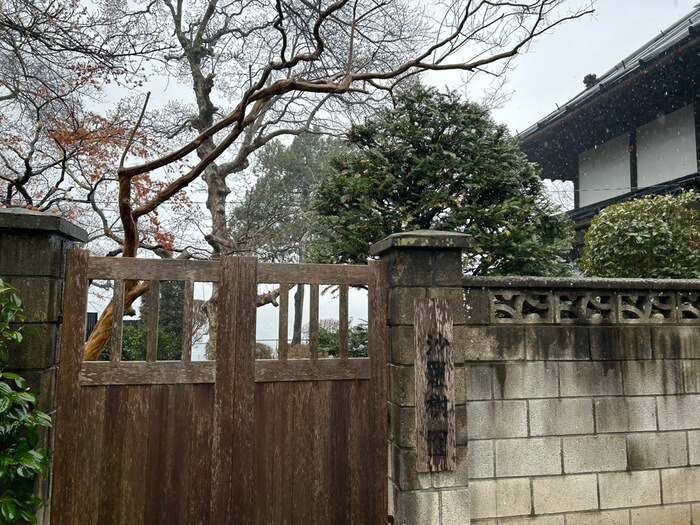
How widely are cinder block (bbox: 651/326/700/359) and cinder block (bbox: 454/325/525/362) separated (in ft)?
4.07

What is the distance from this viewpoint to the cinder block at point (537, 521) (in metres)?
3.67

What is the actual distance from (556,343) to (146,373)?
3.20 metres

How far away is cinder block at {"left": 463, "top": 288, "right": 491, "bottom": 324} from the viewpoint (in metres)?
Answer: 3.74

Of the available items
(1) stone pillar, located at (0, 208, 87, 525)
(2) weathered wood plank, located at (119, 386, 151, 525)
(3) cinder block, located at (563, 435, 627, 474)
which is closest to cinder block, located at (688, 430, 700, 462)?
(3) cinder block, located at (563, 435, 627, 474)

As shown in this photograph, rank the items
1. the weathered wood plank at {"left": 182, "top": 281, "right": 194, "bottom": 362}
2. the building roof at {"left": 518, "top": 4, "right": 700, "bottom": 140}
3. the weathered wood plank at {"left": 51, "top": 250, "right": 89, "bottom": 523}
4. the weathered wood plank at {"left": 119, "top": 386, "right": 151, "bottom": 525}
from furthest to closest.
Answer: the building roof at {"left": 518, "top": 4, "right": 700, "bottom": 140}, the weathered wood plank at {"left": 182, "top": 281, "right": 194, "bottom": 362}, the weathered wood plank at {"left": 119, "top": 386, "right": 151, "bottom": 525}, the weathered wood plank at {"left": 51, "top": 250, "right": 89, "bottom": 523}

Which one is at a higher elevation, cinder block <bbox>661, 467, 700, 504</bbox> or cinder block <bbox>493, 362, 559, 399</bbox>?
cinder block <bbox>493, 362, 559, 399</bbox>

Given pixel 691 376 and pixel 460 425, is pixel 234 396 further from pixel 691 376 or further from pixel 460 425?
pixel 691 376

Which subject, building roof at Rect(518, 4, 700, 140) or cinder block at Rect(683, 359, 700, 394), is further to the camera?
building roof at Rect(518, 4, 700, 140)

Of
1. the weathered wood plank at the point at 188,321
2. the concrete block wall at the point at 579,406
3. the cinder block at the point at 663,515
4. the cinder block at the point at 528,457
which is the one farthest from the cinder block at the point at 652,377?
the weathered wood plank at the point at 188,321

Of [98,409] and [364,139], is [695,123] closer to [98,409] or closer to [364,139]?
[364,139]

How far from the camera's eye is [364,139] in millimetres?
6809

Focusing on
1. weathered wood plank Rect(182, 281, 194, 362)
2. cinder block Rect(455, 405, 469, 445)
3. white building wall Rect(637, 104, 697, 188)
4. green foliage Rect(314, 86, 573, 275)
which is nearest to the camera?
weathered wood plank Rect(182, 281, 194, 362)

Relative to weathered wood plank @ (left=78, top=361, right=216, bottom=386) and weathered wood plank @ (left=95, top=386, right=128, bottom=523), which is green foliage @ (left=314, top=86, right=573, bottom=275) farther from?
weathered wood plank @ (left=95, top=386, right=128, bottom=523)

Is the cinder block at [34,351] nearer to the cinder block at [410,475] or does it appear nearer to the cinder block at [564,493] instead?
the cinder block at [410,475]
